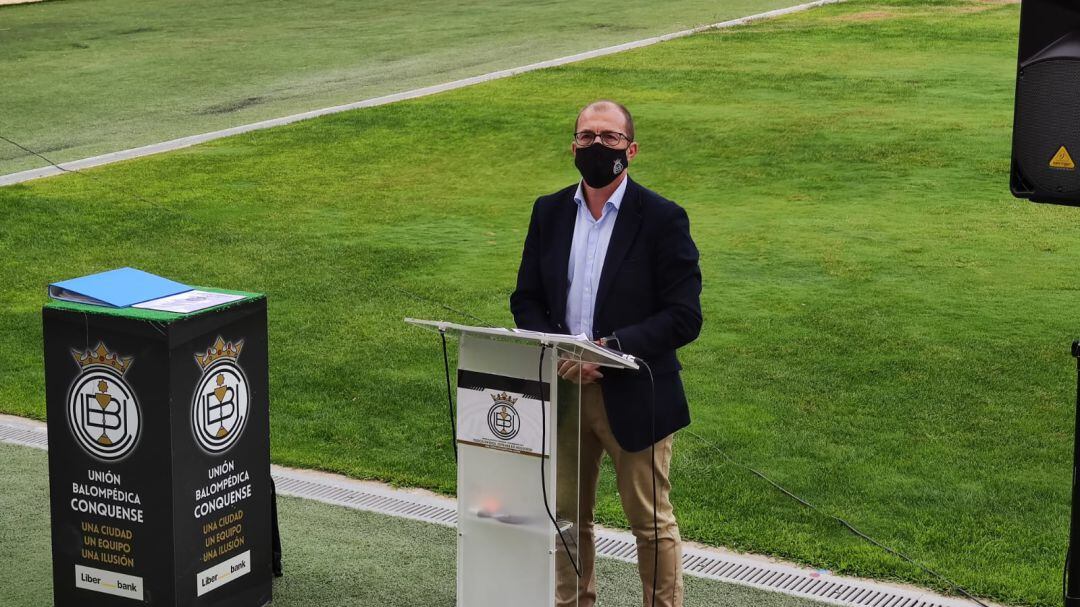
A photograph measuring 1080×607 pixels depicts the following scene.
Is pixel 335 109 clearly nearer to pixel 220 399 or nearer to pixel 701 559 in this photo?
pixel 701 559

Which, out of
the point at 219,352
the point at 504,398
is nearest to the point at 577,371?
the point at 504,398

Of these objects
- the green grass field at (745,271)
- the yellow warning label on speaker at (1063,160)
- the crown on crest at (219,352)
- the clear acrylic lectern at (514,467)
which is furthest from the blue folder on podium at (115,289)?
the yellow warning label on speaker at (1063,160)

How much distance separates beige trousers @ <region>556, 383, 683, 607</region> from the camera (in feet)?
16.6

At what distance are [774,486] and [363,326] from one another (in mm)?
3779

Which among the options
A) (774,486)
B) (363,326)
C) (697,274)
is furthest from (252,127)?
(697,274)

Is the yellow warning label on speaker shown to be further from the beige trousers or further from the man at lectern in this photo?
the beige trousers

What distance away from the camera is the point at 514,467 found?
4.90m

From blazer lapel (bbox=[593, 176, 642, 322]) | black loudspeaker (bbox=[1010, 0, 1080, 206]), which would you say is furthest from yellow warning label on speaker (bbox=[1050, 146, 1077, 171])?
blazer lapel (bbox=[593, 176, 642, 322])

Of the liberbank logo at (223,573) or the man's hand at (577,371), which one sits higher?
the man's hand at (577,371)

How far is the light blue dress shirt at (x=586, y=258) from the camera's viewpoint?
5.04m

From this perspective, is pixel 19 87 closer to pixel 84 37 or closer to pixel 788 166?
pixel 84 37

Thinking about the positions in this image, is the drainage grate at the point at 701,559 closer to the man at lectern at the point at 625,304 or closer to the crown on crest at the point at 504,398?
the man at lectern at the point at 625,304

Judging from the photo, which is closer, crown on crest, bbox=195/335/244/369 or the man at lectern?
the man at lectern

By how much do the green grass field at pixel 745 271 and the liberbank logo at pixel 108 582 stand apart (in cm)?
208
